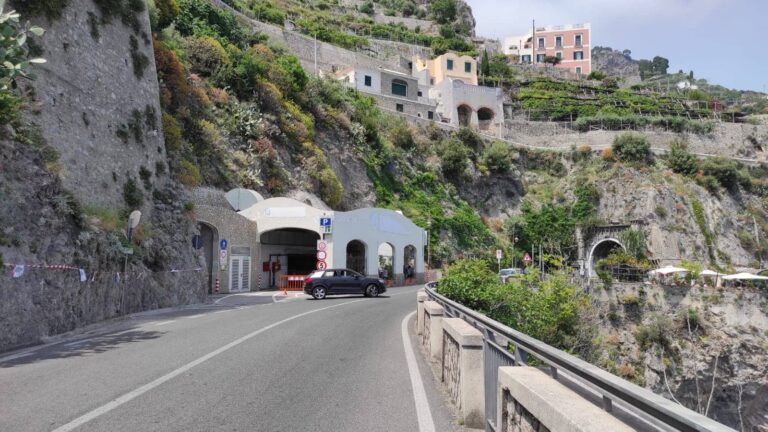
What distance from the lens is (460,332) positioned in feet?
21.3

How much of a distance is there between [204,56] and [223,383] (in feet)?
133

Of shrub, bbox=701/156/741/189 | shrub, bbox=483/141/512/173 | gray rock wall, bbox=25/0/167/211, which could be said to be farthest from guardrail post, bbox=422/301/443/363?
shrub, bbox=701/156/741/189

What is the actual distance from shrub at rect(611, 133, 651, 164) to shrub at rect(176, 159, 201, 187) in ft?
165

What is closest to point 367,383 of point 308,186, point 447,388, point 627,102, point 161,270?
point 447,388

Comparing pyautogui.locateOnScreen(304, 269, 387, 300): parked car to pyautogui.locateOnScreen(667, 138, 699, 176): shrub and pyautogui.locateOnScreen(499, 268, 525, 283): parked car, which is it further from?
pyautogui.locateOnScreen(667, 138, 699, 176): shrub

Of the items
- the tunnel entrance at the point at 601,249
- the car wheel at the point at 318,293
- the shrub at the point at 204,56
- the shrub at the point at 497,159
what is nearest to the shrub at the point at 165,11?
the shrub at the point at 204,56

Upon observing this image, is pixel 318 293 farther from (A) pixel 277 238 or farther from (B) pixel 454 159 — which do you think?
(B) pixel 454 159

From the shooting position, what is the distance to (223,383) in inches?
291

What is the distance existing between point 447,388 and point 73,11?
2373 cm

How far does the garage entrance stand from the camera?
116 feet

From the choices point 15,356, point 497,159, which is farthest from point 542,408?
point 497,159

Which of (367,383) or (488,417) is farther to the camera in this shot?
(367,383)

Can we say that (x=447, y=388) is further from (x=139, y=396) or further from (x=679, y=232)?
(x=679, y=232)

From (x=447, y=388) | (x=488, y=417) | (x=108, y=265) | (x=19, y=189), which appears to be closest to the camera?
(x=488, y=417)
